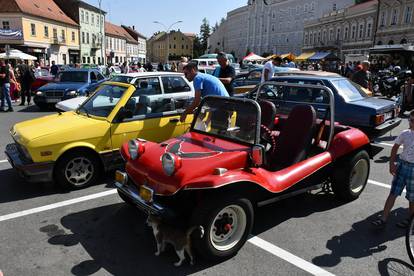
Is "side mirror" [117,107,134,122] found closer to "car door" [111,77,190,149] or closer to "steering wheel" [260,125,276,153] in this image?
"car door" [111,77,190,149]

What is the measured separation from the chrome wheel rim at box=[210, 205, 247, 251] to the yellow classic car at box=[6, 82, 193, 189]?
272cm

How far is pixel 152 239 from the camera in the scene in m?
4.00

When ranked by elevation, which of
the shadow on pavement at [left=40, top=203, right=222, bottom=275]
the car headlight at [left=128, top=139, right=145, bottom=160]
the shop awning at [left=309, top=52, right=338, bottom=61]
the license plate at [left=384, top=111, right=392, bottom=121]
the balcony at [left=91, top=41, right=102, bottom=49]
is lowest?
the shadow on pavement at [left=40, top=203, right=222, bottom=275]

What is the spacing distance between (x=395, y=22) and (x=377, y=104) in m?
53.3

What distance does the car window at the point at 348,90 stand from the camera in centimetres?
791

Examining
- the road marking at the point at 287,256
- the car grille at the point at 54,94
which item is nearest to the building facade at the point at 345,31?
the car grille at the point at 54,94

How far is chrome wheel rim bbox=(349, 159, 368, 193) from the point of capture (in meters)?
5.15

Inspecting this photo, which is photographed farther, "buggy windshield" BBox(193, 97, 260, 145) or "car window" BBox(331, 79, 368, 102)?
"car window" BBox(331, 79, 368, 102)

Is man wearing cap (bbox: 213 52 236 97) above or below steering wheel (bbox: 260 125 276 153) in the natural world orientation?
above

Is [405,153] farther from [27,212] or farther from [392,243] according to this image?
[27,212]

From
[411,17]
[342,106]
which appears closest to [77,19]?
[411,17]

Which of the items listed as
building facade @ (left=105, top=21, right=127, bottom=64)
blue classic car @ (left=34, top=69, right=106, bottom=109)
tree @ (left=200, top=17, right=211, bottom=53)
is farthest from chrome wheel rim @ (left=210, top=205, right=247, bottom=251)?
tree @ (left=200, top=17, right=211, bottom=53)

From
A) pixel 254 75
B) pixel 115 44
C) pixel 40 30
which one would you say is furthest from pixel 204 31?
pixel 254 75

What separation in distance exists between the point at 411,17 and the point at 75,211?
184 ft
